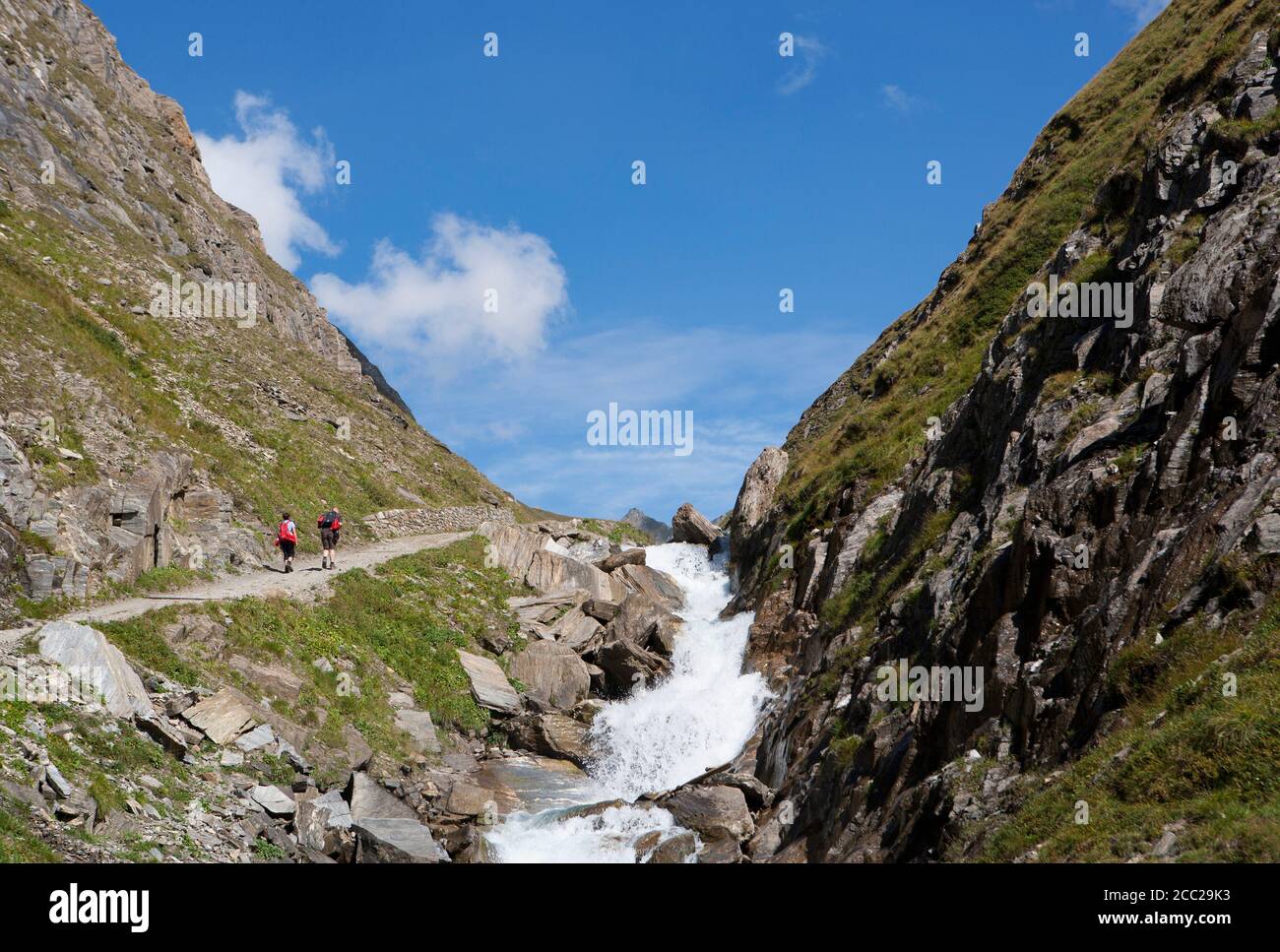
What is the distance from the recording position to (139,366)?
4181cm

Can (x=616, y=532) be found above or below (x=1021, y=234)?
below

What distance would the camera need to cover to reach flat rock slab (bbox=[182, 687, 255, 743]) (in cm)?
2195

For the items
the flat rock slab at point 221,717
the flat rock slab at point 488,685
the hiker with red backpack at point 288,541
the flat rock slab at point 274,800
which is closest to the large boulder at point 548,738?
the flat rock slab at point 488,685

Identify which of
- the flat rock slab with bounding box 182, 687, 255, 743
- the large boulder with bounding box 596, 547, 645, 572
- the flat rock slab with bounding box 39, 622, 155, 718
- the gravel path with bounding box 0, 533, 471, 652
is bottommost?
the flat rock slab with bounding box 182, 687, 255, 743

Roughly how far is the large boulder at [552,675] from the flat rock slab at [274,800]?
14.4 metres

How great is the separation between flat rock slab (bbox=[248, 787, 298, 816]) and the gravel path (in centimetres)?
576

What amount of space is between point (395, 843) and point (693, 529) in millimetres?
41186

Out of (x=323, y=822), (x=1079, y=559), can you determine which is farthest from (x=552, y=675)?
(x=1079, y=559)

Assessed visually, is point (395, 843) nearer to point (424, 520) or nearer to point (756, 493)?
point (424, 520)

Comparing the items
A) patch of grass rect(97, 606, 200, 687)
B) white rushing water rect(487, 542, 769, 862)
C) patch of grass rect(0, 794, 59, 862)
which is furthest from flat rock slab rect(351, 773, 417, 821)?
patch of grass rect(0, 794, 59, 862)

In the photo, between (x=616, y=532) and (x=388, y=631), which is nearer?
(x=388, y=631)

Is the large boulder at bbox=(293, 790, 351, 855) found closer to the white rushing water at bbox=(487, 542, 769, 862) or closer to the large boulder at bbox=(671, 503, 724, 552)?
the white rushing water at bbox=(487, 542, 769, 862)
